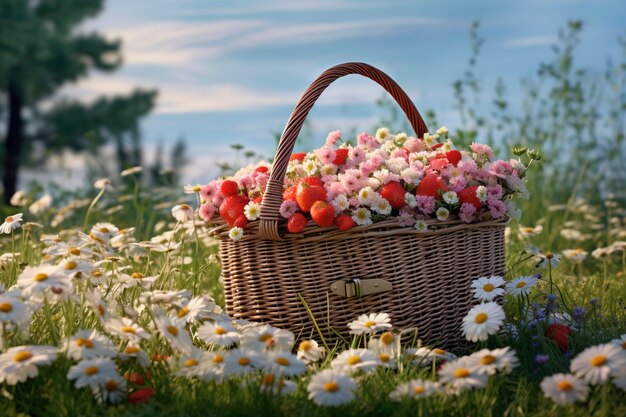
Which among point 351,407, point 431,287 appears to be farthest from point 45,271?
point 431,287

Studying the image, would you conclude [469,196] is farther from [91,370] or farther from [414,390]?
[91,370]

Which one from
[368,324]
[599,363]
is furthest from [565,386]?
[368,324]

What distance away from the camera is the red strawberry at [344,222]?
2.18 m

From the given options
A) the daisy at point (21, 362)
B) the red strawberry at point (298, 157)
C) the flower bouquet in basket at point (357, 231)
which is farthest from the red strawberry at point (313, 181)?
the daisy at point (21, 362)

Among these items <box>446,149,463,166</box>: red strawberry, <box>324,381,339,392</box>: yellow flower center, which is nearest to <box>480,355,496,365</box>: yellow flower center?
<box>324,381,339,392</box>: yellow flower center

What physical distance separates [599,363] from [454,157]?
0.96 metres

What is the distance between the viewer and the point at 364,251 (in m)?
2.28

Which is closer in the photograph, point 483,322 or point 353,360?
point 353,360

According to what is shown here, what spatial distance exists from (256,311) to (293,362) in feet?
2.43

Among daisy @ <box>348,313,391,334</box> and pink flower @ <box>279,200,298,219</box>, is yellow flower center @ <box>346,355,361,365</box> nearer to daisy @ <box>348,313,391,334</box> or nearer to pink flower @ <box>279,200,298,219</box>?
daisy @ <box>348,313,391,334</box>

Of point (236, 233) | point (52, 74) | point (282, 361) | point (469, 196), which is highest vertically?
point (52, 74)

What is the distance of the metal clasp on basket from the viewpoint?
7.47 feet

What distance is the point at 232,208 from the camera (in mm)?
2379

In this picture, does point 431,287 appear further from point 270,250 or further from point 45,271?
point 45,271
